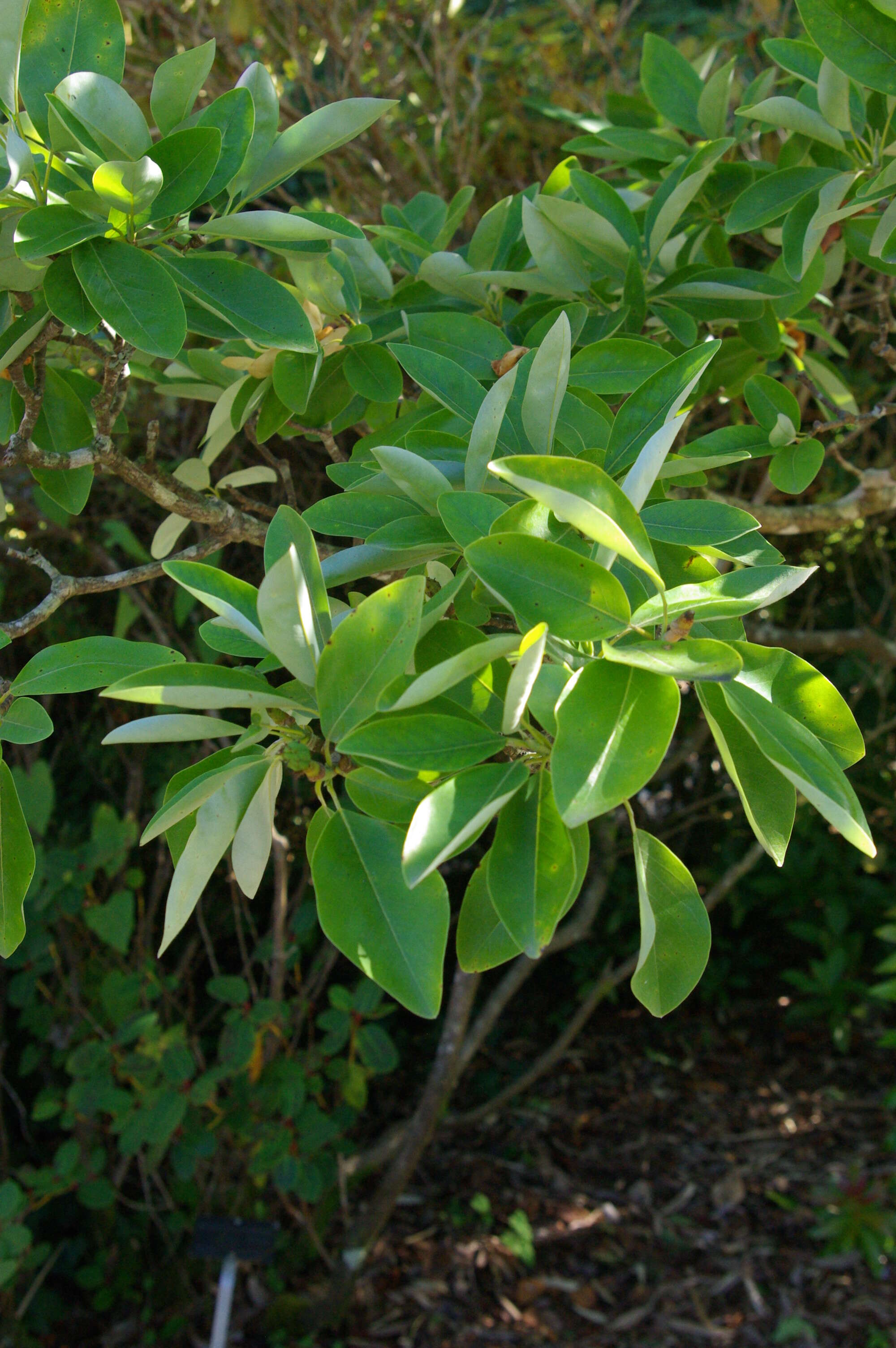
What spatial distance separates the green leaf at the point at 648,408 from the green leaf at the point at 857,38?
41 centimetres

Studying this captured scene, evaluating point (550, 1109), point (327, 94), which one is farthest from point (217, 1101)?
point (327, 94)

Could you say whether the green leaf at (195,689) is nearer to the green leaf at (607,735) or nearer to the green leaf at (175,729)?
the green leaf at (175,729)

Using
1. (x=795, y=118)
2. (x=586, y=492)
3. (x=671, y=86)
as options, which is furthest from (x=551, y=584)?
(x=671, y=86)

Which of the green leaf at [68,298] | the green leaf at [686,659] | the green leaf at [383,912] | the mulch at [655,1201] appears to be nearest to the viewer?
the green leaf at [686,659]

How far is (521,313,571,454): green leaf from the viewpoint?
0.71 m

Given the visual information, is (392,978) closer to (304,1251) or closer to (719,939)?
(304,1251)

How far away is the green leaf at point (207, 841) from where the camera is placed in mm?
688

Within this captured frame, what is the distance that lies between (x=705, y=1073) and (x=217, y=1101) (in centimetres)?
174

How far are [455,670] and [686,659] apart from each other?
0.13 meters

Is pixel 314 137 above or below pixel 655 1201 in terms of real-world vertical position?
above

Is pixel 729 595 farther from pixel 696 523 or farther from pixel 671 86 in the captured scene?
pixel 671 86

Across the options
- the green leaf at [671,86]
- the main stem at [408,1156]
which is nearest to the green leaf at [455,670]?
the green leaf at [671,86]

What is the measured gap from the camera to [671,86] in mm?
1341

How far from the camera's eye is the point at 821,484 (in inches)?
106
